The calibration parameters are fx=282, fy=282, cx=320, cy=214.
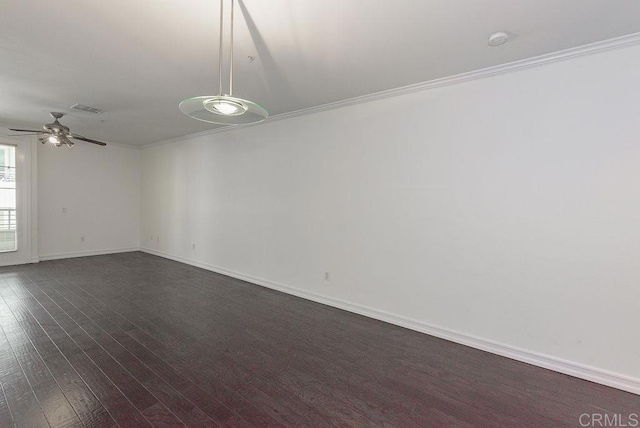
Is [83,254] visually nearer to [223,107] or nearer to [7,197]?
[7,197]

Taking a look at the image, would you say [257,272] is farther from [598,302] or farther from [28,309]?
[598,302]

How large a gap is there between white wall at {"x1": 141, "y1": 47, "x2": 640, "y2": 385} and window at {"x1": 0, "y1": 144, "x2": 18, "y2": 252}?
525cm

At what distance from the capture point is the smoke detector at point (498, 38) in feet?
7.04

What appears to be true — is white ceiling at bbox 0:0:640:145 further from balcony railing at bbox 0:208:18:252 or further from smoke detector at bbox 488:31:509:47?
balcony railing at bbox 0:208:18:252

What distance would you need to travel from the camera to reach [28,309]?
3475mm

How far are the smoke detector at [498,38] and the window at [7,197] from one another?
812 centimetres

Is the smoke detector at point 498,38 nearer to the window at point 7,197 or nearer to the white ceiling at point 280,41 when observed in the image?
the white ceiling at point 280,41

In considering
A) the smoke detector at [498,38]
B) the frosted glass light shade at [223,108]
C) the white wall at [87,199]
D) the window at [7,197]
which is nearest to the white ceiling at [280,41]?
the smoke detector at [498,38]

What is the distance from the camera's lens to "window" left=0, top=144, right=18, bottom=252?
549cm

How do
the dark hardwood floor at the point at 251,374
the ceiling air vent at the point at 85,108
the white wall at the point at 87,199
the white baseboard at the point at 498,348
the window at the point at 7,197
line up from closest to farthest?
the dark hardwood floor at the point at 251,374 → the white baseboard at the point at 498,348 → the ceiling air vent at the point at 85,108 → the window at the point at 7,197 → the white wall at the point at 87,199

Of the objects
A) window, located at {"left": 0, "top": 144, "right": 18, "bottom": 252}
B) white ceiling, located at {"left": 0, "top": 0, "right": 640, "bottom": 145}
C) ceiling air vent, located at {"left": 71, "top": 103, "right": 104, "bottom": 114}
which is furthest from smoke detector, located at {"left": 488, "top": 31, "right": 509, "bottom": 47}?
window, located at {"left": 0, "top": 144, "right": 18, "bottom": 252}

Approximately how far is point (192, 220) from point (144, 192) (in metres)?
2.41

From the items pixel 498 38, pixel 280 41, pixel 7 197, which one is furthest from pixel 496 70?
pixel 7 197

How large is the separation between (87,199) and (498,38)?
826 cm
